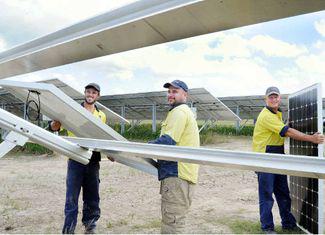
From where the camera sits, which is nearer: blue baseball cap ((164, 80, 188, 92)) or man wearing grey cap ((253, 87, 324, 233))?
blue baseball cap ((164, 80, 188, 92))

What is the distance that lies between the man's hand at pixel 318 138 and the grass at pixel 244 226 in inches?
44.1

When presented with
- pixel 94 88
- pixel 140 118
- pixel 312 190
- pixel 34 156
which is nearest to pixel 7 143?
pixel 94 88

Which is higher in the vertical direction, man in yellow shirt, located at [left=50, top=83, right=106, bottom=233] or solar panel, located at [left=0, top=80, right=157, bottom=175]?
solar panel, located at [left=0, top=80, right=157, bottom=175]

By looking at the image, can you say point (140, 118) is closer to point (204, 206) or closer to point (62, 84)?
point (62, 84)

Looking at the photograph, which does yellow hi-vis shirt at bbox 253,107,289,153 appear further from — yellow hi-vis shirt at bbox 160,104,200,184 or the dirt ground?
yellow hi-vis shirt at bbox 160,104,200,184

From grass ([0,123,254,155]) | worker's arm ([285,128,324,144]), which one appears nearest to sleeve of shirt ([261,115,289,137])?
worker's arm ([285,128,324,144])

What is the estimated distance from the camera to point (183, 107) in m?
2.91

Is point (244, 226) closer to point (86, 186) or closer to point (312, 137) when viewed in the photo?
point (312, 137)

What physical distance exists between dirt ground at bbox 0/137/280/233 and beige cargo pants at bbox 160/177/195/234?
1.13 metres

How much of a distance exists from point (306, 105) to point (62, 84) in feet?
27.9

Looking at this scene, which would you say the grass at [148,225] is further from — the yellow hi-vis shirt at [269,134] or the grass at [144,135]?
the grass at [144,135]

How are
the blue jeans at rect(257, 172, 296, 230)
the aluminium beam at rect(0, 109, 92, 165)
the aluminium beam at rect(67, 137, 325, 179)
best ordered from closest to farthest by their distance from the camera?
the aluminium beam at rect(67, 137, 325, 179) → the aluminium beam at rect(0, 109, 92, 165) → the blue jeans at rect(257, 172, 296, 230)

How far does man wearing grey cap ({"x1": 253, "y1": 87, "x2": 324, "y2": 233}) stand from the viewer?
3.72 metres

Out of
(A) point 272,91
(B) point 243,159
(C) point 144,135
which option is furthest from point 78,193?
(C) point 144,135
